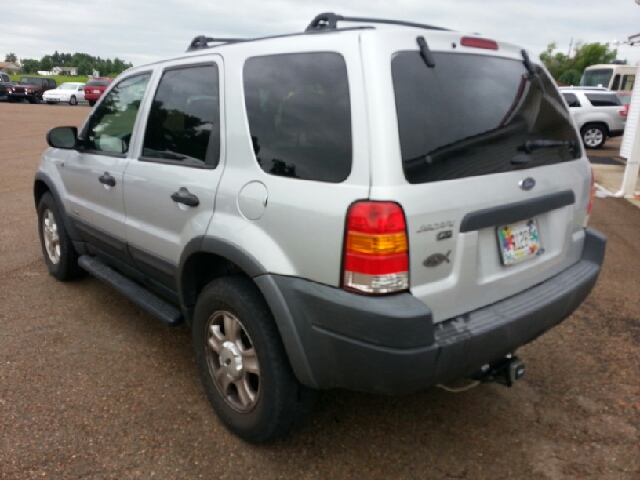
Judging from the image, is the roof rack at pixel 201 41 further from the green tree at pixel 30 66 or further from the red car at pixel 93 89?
the green tree at pixel 30 66

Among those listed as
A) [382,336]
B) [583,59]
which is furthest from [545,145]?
[583,59]

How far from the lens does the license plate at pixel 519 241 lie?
2439 millimetres

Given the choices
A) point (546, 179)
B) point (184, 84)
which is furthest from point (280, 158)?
point (546, 179)

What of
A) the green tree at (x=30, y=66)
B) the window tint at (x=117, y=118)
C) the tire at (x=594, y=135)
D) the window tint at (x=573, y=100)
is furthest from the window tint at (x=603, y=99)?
the green tree at (x=30, y=66)

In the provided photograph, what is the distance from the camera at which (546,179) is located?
2.63m

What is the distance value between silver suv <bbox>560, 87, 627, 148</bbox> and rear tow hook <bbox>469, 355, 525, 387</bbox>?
50.4 feet

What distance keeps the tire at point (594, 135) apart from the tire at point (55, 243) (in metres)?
15.9

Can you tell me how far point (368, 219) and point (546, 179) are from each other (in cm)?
107

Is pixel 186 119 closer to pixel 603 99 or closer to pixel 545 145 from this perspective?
pixel 545 145

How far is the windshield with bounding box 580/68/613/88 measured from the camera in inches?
896

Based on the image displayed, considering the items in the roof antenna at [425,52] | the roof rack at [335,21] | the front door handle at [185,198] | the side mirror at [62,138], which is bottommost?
the front door handle at [185,198]

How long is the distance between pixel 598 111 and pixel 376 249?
16625 millimetres

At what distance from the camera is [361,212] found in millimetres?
2084

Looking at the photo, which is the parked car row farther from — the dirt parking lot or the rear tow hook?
the rear tow hook
